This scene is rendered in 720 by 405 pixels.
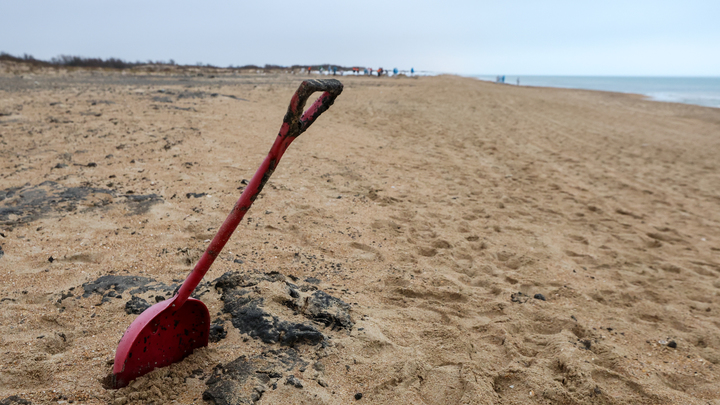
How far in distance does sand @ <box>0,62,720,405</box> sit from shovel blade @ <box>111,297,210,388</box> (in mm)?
53

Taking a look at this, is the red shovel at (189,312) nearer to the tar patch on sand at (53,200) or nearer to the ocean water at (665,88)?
Answer: the tar patch on sand at (53,200)

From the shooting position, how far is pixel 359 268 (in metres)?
2.77

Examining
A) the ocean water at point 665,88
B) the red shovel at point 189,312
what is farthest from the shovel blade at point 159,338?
the ocean water at point 665,88

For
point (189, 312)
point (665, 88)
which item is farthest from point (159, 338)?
point (665, 88)

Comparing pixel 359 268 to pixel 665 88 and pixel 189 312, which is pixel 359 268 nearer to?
pixel 189 312

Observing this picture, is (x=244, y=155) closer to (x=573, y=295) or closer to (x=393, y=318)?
(x=393, y=318)

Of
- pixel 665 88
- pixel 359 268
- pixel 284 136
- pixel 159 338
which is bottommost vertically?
pixel 359 268

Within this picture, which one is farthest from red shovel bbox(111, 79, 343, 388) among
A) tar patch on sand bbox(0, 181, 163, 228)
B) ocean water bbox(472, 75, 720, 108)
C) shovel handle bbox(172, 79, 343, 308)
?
ocean water bbox(472, 75, 720, 108)

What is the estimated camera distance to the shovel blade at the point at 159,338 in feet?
4.85

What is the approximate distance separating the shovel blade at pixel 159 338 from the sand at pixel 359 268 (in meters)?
0.05

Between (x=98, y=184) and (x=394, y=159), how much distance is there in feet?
12.5

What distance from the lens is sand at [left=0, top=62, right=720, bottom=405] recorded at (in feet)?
5.79

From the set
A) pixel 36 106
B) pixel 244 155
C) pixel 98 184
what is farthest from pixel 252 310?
pixel 36 106

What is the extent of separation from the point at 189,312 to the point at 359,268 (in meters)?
1.34
